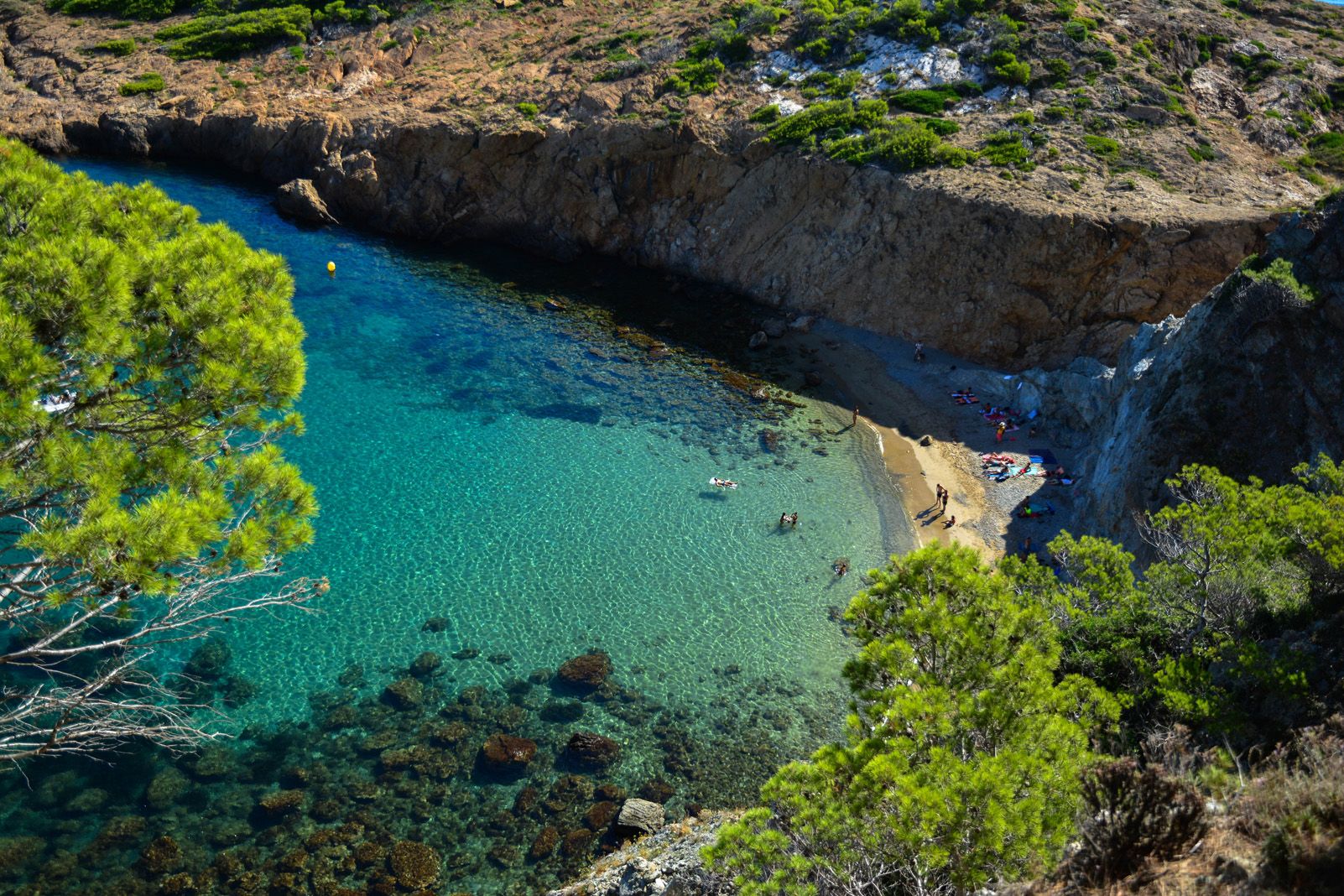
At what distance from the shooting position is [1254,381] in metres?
23.4

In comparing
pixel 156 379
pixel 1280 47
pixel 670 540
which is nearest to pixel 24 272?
pixel 156 379

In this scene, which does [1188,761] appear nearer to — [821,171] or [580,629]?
[580,629]

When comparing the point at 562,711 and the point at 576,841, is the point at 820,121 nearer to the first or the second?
the point at 562,711

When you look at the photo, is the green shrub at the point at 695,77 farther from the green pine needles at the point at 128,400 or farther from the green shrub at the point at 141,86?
the green pine needles at the point at 128,400

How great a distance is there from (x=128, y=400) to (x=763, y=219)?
38.4m

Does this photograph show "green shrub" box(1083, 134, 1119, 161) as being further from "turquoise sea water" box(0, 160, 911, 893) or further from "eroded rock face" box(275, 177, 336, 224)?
"eroded rock face" box(275, 177, 336, 224)

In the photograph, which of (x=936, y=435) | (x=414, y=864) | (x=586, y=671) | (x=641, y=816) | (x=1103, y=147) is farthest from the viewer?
(x=1103, y=147)

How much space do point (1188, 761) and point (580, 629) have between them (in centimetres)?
1673

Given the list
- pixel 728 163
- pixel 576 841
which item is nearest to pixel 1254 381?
pixel 576 841

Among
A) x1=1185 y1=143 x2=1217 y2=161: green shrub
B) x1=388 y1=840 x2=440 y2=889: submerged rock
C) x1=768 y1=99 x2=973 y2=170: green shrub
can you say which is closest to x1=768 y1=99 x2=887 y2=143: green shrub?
x1=768 y1=99 x2=973 y2=170: green shrub

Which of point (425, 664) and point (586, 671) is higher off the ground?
point (425, 664)

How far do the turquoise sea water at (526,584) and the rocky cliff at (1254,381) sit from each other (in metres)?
8.64

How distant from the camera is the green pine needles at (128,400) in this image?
10.9m

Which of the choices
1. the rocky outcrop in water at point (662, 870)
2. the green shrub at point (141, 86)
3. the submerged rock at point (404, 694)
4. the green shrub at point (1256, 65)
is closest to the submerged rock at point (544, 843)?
the rocky outcrop in water at point (662, 870)
